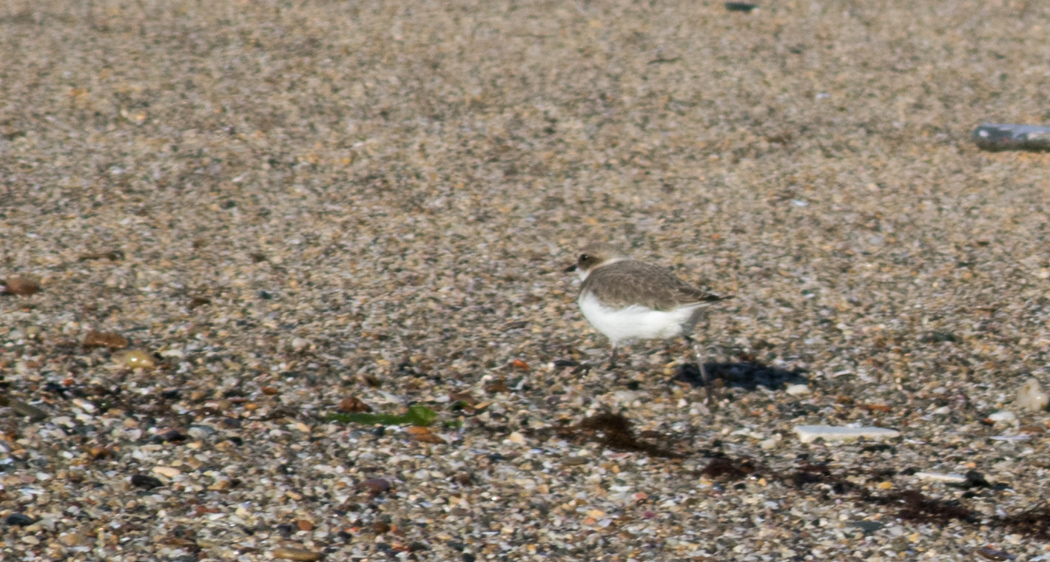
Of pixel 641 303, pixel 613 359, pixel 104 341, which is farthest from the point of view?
A: pixel 613 359

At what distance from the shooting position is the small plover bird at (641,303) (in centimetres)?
653

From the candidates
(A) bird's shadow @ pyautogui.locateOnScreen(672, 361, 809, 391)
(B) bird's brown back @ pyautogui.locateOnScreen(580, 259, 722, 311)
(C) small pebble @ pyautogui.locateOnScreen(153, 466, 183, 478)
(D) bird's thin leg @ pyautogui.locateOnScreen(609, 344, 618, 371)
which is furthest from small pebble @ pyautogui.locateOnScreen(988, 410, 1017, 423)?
(C) small pebble @ pyautogui.locateOnScreen(153, 466, 183, 478)

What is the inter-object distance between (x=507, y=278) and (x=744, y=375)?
2.08 m

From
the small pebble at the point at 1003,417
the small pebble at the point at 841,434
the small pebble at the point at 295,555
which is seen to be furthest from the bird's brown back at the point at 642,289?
the small pebble at the point at 295,555

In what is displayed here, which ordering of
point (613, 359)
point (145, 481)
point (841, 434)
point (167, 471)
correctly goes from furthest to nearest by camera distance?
point (613, 359) → point (841, 434) → point (167, 471) → point (145, 481)

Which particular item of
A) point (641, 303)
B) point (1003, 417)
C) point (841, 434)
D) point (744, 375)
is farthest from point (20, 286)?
point (1003, 417)

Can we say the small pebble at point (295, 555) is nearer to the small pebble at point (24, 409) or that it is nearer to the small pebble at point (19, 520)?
the small pebble at point (19, 520)

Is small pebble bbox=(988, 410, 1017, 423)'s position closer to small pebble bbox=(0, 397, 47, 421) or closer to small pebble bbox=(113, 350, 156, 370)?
small pebble bbox=(113, 350, 156, 370)

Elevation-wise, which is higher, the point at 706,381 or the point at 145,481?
the point at 706,381

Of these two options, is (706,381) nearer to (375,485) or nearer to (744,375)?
(744,375)

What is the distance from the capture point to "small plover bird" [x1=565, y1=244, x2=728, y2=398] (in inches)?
257

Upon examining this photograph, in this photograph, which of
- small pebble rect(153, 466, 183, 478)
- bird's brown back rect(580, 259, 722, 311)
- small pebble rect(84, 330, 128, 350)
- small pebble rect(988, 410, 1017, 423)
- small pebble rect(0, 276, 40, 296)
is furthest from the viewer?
small pebble rect(0, 276, 40, 296)

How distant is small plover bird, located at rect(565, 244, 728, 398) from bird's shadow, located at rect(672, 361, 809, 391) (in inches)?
6.9

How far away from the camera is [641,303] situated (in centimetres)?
662
